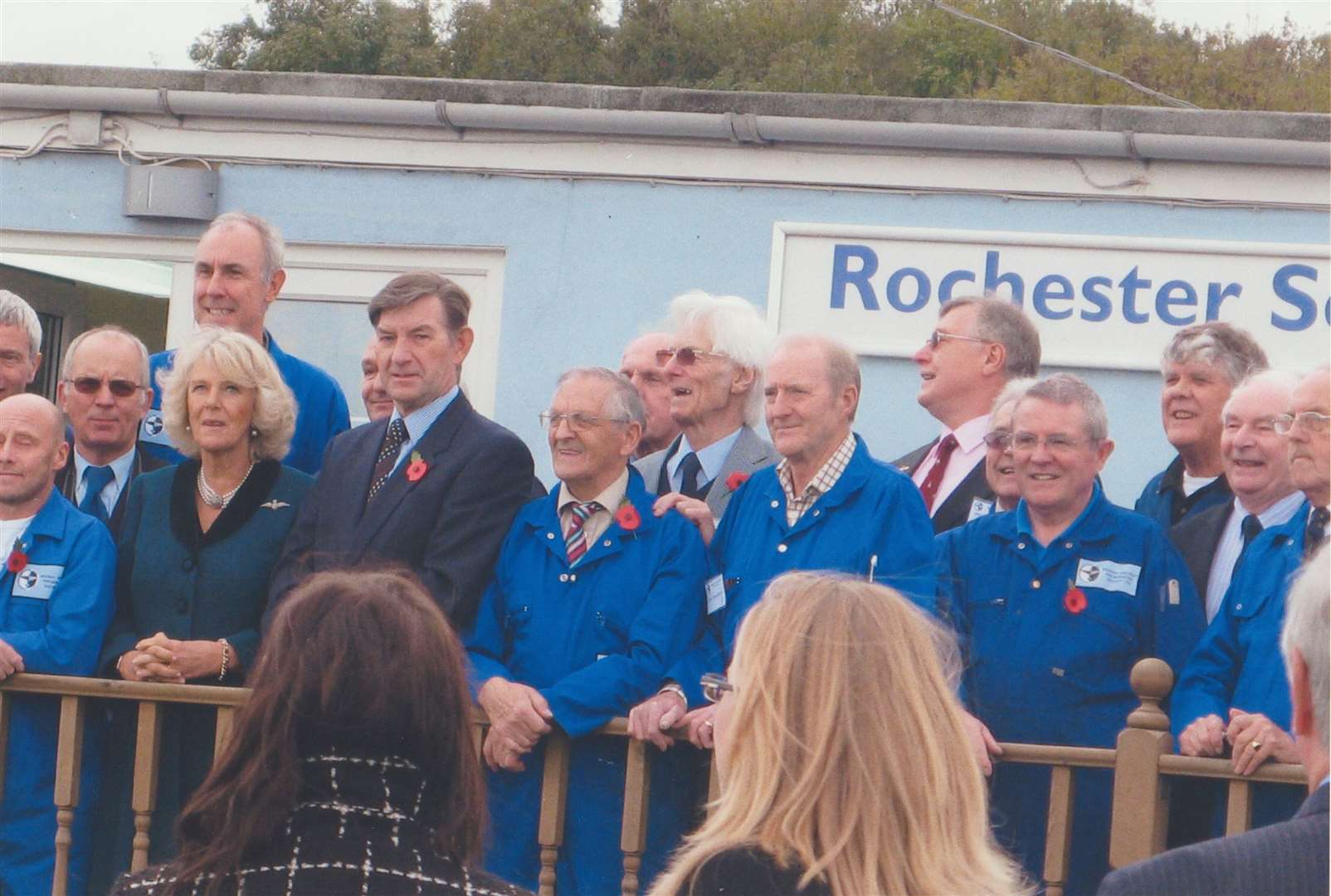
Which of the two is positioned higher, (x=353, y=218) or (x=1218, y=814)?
(x=353, y=218)

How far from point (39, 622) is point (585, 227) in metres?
3.95

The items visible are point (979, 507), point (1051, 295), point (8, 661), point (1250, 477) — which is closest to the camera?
point (1250, 477)

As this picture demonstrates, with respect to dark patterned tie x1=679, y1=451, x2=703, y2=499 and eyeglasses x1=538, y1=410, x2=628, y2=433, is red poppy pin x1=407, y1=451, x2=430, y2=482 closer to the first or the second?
eyeglasses x1=538, y1=410, x2=628, y2=433

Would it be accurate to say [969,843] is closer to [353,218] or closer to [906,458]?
[906,458]

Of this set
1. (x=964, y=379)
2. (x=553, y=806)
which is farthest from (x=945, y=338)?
(x=553, y=806)

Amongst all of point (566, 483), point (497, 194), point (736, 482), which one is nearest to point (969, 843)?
point (566, 483)

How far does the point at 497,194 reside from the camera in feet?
26.4

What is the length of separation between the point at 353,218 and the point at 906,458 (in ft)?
12.3

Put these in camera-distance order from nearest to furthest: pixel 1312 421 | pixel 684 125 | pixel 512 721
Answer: pixel 1312 421
pixel 512 721
pixel 684 125

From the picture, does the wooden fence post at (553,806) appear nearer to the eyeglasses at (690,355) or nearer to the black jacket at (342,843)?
the eyeglasses at (690,355)

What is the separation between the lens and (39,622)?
4.52 m

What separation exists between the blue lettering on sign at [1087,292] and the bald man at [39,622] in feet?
12.8

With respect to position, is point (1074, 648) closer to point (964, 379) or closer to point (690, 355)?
point (964, 379)

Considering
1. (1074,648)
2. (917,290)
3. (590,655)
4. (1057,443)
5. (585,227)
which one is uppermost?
(585,227)
